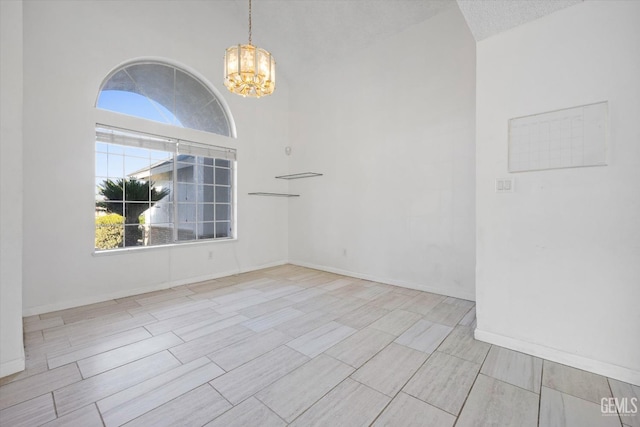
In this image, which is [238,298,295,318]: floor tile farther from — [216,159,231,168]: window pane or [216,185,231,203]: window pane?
[216,159,231,168]: window pane

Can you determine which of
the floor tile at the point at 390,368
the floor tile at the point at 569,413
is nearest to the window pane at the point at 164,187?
the floor tile at the point at 390,368

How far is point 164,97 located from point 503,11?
397 cm

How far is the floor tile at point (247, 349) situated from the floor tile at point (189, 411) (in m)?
0.28

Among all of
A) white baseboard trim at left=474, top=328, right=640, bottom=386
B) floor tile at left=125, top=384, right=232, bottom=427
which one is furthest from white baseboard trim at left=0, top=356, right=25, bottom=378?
white baseboard trim at left=474, top=328, right=640, bottom=386

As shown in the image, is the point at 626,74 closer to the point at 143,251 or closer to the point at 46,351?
the point at 46,351

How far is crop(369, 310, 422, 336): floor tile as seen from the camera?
246 centimetres

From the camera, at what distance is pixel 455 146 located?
128 inches

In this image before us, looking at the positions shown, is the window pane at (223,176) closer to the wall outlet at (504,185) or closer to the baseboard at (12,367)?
the baseboard at (12,367)

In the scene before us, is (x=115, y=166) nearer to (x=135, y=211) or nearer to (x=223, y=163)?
(x=135, y=211)

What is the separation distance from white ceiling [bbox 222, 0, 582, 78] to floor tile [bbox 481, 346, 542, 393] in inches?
148

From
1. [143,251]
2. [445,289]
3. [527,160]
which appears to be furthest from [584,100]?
[143,251]

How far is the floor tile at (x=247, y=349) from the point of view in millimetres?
1950

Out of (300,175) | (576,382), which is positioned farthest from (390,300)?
(300,175)

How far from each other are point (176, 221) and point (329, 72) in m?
3.42
